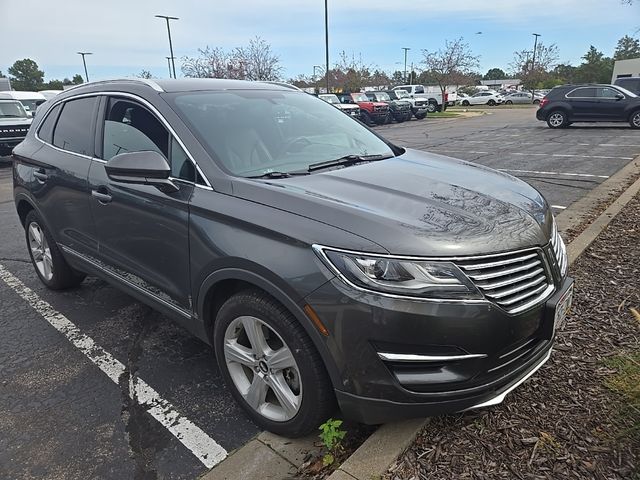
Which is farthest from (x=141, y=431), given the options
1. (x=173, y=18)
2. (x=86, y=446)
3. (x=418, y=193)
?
(x=173, y=18)

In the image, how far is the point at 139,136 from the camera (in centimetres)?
312

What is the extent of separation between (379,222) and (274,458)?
4.15 ft

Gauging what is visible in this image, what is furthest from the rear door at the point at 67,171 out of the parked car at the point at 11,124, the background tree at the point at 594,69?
the background tree at the point at 594,69

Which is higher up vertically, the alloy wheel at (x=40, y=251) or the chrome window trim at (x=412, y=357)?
the chrome window trim at (x=412, y=357)

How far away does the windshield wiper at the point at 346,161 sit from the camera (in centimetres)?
293

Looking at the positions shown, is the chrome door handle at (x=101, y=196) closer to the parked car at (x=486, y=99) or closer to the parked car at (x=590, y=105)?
the parked car at (x=590, y=105)

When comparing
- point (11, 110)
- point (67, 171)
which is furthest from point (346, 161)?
point (11, 110)

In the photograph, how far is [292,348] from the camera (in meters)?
2.23

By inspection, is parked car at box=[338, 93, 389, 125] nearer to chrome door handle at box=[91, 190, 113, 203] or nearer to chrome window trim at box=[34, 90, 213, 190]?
chrome window trim at box=[34, 90, 213, 190]

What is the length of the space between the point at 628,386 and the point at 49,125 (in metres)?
4.65

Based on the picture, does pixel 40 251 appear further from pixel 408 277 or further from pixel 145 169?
pixel 408 277

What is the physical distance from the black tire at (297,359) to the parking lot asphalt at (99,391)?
1.21ft

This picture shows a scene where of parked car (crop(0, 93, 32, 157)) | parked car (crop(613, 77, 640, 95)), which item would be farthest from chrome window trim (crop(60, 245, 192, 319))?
parked car (crop(613, 77, 640, 95))

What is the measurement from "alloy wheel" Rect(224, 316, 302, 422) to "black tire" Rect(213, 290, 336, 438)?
3 cm
